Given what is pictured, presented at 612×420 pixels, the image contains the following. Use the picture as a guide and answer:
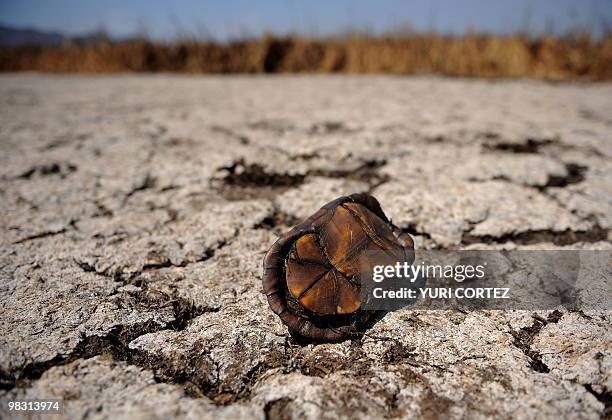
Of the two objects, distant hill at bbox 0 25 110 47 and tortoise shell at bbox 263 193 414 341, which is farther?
distant hill at bbox 0 25 110 47

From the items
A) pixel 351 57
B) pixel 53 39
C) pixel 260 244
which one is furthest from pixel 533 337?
pixel 53 39

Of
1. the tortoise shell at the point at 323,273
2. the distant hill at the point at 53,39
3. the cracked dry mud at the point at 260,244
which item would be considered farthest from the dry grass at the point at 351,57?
the tortoise shell at the point at 323,273

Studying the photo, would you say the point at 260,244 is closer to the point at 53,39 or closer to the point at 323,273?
the point at 323,273

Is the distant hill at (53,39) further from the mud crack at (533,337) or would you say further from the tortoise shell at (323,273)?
the mud crack at (533,337)

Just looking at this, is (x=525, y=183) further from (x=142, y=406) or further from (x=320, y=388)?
(x=142, y=406)

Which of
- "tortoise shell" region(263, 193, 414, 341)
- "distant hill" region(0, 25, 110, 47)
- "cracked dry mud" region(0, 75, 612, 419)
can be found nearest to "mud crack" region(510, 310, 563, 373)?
"cracked dry mud" region(0, 75, 612, 419)

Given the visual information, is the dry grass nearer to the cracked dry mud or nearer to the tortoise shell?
the cracked dry mud

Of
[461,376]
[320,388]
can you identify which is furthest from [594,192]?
[320,388]
